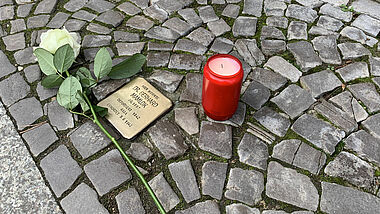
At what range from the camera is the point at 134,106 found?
2096mm

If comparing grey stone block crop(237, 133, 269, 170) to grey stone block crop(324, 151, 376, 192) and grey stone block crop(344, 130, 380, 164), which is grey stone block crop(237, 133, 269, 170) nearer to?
grey stone block crop(324, 151, 376, 192)

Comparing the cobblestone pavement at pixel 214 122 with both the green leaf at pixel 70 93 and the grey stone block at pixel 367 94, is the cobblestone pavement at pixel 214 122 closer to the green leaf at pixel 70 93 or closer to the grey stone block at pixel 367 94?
the grey stone block at pixel 367 94

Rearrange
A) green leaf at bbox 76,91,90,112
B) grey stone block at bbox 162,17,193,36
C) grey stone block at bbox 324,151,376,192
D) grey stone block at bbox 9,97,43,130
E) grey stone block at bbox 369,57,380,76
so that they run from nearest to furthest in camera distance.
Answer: grey stone block at bbox 324,151,376,192
green leaf at bbox 76,91,90,112
grey stone block at bbox 9,97,43,130
grey stone block at bbox 369,57,380,76
grey stone block at bbox 162,17,193,36

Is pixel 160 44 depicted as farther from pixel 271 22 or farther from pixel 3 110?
pixel 3 110

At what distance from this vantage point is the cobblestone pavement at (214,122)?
1756 millimetres

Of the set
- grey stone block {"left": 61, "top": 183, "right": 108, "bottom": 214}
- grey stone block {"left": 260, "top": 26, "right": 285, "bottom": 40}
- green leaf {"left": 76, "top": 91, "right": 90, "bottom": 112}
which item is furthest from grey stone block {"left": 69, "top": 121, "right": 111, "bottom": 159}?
grey stone block {"left": 260, "top": 26, "right": 285, "bottom": 40}

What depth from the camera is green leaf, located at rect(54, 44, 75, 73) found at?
2099 millimetres

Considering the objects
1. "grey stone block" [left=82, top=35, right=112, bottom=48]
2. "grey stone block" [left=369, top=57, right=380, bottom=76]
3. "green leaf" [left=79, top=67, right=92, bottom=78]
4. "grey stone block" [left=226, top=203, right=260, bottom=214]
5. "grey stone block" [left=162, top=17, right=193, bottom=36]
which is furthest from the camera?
"grey stone block" [left=162, top=17, right=193, bottom=36]

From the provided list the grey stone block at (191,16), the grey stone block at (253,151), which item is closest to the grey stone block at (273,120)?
the grey stone block at (253,151)

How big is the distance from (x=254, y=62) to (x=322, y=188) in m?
1.06

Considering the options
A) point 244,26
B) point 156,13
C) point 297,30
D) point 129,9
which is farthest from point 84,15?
point 297,30

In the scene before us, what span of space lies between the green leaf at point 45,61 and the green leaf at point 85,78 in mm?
170

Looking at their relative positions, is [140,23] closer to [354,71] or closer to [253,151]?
[253,151]

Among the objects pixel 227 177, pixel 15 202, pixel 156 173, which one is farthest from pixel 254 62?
pixel 15 202
